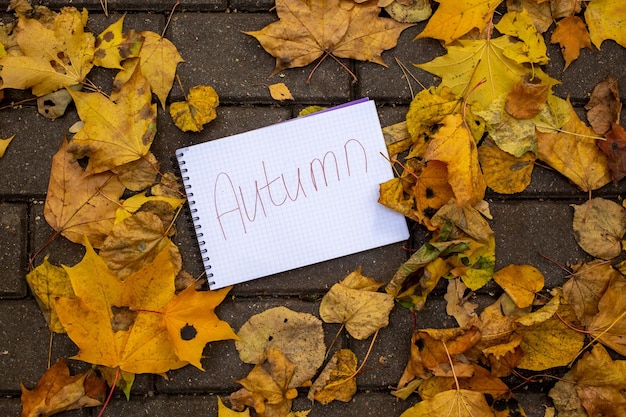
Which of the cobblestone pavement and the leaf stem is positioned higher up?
the cobblestone pavement

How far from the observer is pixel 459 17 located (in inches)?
57.8

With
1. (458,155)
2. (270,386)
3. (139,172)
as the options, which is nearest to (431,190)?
(458,155)

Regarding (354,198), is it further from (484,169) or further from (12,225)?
(12,225)

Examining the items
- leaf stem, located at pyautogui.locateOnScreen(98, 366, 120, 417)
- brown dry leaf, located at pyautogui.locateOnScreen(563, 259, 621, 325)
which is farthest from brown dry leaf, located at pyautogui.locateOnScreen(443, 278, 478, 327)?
leaf stem, located at pyautogui.locateOnScreen(98, 366, 120, 417)

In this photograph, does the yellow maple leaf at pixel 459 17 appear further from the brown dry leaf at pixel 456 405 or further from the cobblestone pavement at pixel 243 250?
the brown dry leaf at pixel 456 405

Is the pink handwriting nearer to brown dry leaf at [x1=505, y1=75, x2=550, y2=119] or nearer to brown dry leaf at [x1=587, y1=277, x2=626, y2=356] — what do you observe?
brown dry leaf at [x1=505, y1=75, x2=550, y2=119]

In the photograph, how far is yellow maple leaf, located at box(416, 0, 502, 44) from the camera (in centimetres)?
146

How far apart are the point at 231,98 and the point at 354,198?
17.2 inches

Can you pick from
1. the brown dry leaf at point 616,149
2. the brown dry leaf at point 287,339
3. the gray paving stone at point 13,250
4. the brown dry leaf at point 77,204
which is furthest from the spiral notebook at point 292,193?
the brown dry leaf at point 616,149

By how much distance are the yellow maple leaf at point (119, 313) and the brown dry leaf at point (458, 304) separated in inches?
29.1

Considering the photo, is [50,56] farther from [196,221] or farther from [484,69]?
[484,69]

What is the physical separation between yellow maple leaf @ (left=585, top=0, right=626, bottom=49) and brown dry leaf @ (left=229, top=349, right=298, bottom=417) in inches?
48.1

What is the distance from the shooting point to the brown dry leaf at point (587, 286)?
1491mm

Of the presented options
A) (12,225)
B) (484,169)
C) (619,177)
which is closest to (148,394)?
(12,225)
